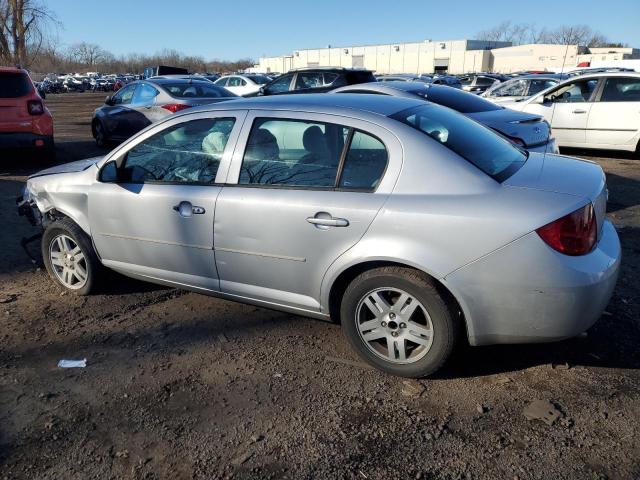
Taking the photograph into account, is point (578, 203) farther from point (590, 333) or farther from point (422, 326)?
point (590, 333)

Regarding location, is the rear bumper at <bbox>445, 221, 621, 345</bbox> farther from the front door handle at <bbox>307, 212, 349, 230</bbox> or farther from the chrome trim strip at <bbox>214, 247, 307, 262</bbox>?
the chrome trim strip at <bbox>214, 247, 307, 262</bbox>

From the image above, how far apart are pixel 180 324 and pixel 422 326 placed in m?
1.86

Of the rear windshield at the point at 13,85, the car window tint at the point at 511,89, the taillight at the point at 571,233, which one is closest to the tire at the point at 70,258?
the taillight at the point at 571,233

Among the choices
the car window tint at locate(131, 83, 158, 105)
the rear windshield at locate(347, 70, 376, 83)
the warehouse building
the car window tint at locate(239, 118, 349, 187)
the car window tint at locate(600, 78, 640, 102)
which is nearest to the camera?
the car window tint at locate(239, 118, 349, 187)

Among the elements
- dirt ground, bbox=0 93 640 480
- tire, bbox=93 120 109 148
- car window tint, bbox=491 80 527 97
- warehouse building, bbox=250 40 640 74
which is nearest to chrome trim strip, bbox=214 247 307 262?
dirt ground, bbox=0 93 640 480

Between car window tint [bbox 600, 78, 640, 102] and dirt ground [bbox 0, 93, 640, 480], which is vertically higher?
car window tint [bbox 600, 78, 640, 102]

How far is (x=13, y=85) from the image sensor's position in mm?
9117

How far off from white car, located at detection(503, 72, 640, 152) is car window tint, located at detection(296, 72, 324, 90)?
4.87m

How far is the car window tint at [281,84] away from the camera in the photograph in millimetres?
13242

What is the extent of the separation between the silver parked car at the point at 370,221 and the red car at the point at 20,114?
6070mm

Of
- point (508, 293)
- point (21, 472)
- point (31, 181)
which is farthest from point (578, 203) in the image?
point (31, 181)

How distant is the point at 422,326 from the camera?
9.99ft

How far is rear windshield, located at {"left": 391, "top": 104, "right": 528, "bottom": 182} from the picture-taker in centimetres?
315

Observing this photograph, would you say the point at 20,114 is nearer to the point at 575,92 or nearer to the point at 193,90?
the point at 193,90
